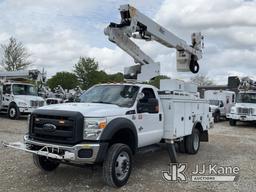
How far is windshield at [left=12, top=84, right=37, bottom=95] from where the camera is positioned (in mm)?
21066

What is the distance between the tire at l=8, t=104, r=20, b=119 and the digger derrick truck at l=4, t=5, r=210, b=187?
40.4 ft

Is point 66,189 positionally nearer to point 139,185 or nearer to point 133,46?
point 139,185

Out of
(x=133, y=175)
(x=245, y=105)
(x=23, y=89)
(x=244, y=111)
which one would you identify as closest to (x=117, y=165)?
(x=133, y=175)

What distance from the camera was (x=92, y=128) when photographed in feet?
21.2

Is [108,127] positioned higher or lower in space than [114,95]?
lower

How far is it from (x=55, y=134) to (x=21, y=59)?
39281mm

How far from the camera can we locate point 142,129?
786 cm

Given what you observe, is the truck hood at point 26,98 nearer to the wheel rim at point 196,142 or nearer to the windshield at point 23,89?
the windshield at point 23,89

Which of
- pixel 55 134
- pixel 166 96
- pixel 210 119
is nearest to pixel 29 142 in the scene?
pixel 55 134

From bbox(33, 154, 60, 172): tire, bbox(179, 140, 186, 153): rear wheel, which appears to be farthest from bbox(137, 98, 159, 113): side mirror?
bbox(179, 140, 186, 153): rear wheel

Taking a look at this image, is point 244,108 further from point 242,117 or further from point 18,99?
point 18,99

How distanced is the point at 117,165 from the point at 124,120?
883 mm

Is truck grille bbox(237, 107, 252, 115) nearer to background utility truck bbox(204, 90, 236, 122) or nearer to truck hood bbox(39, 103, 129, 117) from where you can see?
background utility truck bbox(204, 90, 236, 122)

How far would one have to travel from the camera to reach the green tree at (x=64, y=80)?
51.2 m
